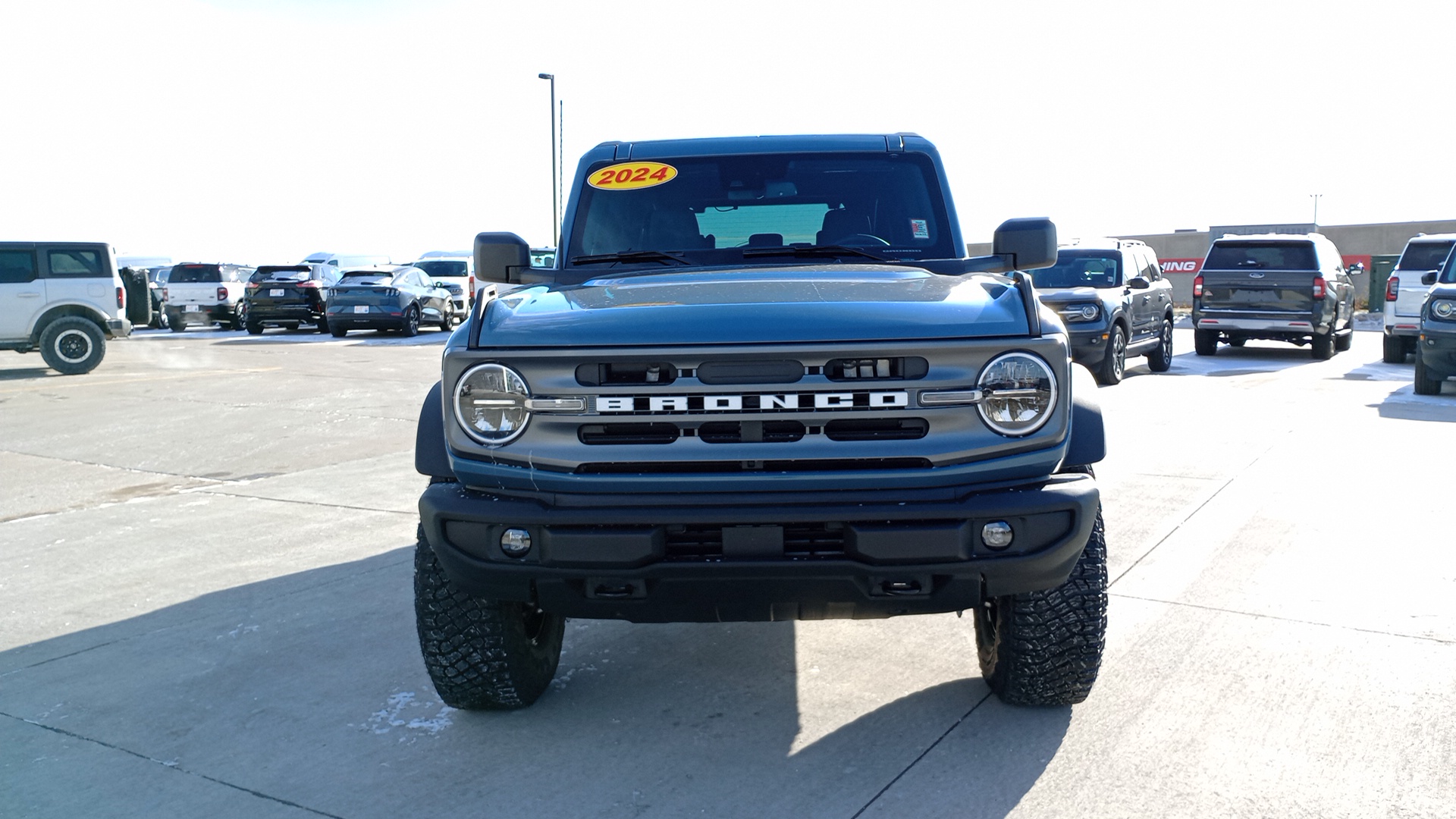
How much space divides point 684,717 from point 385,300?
21954 mm

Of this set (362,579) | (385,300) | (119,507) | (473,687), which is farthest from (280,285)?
(473,687)

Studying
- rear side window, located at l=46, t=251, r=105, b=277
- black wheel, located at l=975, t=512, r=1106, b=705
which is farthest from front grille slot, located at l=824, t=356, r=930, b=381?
rear side window, located at l=46, t=251, r=105, b=277

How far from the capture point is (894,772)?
3.21m

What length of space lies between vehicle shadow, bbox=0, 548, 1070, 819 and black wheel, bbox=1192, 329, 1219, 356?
583 inches

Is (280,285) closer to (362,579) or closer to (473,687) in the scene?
(362,579)

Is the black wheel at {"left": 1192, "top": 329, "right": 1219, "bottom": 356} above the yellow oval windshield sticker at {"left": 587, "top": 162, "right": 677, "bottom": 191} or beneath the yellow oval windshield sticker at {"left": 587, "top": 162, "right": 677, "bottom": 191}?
beneath

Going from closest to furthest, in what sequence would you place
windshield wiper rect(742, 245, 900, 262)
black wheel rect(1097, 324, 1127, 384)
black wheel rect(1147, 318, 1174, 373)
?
1. windshield wiper rect(742, 245, 900, 262)
2. black wheel rect(1097, 324, 1127, 384)
3. black wheel rect(1147, 318, 1174, 373)

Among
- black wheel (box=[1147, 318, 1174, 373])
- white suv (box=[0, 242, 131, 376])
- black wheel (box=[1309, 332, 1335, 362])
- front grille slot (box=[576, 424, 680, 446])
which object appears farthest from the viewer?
black wheel (box=[1309, 332, 1335, 362])

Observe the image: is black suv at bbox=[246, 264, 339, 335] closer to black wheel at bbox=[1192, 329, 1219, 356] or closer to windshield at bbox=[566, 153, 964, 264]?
black wheel at bbox=[1192, 329, 1219, 356]

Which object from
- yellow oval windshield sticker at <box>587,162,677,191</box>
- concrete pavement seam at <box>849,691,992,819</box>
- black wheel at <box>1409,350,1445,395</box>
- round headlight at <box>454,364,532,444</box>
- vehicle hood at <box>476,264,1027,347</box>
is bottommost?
concrete pavement seam at <box>849,691,992,819</box>

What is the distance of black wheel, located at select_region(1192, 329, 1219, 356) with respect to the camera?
695 inches

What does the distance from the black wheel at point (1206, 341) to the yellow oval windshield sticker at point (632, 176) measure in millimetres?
14849

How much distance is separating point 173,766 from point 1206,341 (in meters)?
17.1

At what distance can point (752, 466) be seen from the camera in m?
2.99
